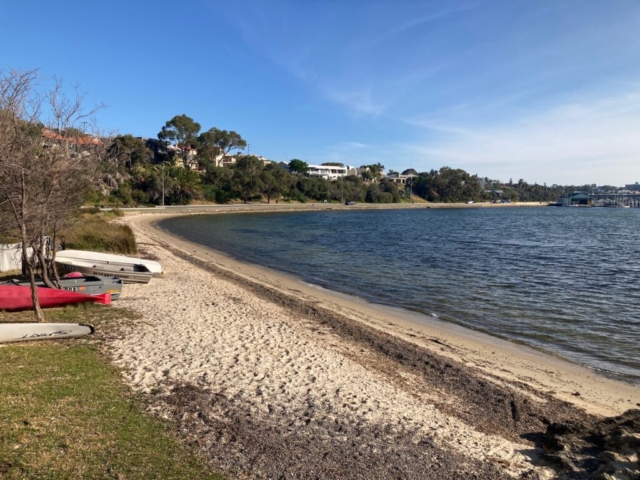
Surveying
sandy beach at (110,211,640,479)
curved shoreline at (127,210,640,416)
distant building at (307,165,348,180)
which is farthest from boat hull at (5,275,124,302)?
distant building at (307,165,348,180)

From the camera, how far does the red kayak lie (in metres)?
10.7

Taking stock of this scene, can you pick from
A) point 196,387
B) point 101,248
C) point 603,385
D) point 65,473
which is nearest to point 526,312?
point 603,385

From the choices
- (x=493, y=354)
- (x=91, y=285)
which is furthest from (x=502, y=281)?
(x=91, y=285)

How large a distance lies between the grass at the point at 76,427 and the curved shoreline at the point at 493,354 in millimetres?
7165

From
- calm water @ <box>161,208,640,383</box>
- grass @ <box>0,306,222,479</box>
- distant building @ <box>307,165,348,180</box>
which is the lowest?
calm water @ <box>161,208,640,383</box>

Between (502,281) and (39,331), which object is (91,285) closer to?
(39,331)

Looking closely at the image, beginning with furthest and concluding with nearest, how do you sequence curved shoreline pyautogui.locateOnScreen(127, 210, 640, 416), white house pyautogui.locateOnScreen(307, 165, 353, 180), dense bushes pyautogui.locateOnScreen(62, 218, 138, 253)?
white house pyautogui.locateOnScreen(307, 165, 353, 180) < dense bushes pyautogui.locateOnScreen(62, 218, 138, 253) < curved shoreline pyautogui.locateOnScreen(127, 210, 640, 416)

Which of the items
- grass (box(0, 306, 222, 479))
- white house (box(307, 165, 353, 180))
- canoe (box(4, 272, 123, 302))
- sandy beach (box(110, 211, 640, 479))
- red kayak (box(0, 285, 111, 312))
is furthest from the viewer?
white house (box(307, 165, 353, 180))

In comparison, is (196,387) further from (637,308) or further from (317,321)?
(637,308)

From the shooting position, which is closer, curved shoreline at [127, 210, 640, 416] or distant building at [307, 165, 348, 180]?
curved shoreline at [127, 210, 640, 416]

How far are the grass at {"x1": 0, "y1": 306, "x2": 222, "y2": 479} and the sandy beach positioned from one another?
388 mm

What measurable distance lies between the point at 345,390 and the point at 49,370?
5.02 metres

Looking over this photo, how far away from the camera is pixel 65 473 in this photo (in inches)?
178

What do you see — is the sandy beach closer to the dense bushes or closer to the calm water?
the calm water
